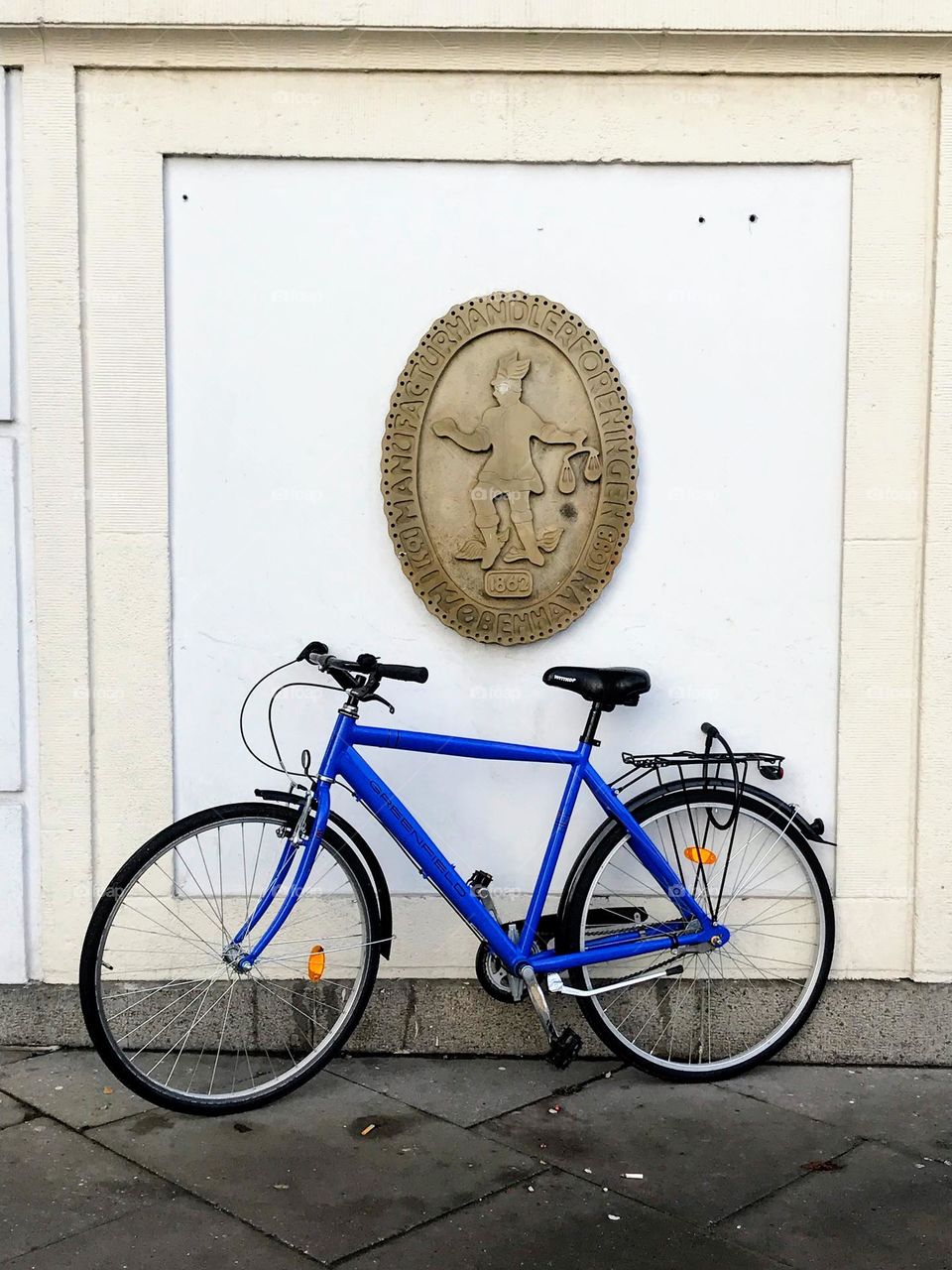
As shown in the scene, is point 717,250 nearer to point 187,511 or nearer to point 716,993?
point 187,511

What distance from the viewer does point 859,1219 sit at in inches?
130

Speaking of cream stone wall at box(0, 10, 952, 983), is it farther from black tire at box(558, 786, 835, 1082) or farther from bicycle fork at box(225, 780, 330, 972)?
bicycle fork at box(225, 780, 330, 972)

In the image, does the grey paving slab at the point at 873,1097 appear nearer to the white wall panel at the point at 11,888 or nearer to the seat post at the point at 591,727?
the seat post at the point at 591,727

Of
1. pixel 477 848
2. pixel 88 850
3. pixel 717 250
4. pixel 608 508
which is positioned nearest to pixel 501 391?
pixel 608 508

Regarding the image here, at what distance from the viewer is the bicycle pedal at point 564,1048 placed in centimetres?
396

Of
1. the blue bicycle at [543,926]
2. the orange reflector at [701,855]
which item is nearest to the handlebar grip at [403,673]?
the blue bicycle at [543,926]

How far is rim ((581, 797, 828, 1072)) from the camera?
170 inches

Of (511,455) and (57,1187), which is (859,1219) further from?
(511,455)

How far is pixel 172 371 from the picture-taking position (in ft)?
13.8

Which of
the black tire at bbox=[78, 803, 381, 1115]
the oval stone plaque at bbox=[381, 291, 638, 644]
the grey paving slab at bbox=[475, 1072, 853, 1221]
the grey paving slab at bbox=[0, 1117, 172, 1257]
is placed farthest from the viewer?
the oval stone plaque at bbox=[381, 291, 638, 644]

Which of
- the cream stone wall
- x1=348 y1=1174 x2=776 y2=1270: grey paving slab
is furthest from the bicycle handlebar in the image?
x1=348 y1=1174 x2=776 y2=1270: grey paving slab

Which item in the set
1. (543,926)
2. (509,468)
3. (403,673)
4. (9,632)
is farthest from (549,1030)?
(9,632)

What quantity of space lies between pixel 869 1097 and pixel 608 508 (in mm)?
2046

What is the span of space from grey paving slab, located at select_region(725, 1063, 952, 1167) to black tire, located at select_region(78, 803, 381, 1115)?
126 centimetres
